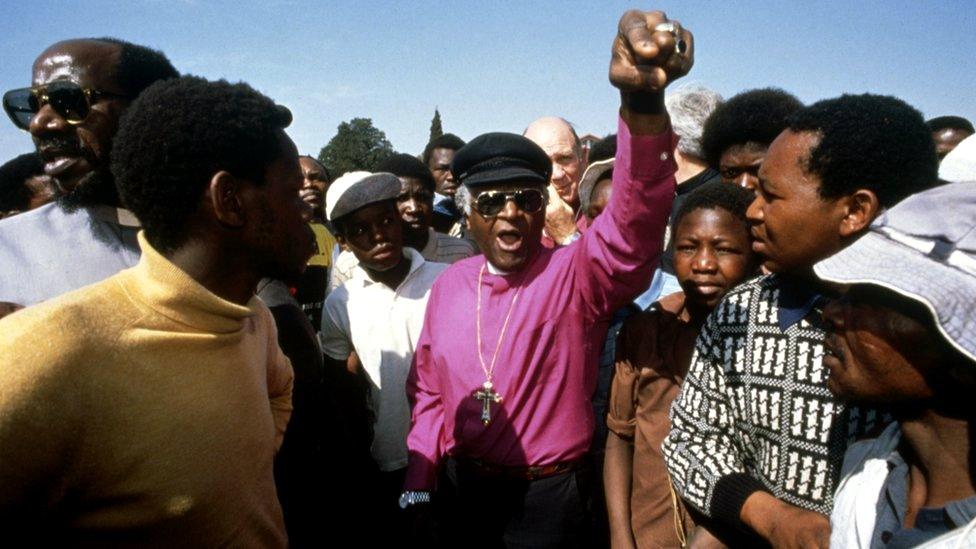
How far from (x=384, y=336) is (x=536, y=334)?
4.42ft

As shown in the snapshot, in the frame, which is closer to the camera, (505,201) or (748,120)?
(505,201)

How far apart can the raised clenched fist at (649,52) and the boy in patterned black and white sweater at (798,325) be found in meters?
0.48

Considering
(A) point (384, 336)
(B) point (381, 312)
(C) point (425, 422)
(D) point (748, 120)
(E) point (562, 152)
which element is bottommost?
(C) point (425, 422)

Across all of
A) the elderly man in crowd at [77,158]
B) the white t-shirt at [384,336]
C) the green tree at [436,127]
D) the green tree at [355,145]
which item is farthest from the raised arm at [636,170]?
the green tree at [355,145]

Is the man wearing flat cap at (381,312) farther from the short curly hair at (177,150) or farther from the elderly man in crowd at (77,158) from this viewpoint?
the short curly hair at (177,150)

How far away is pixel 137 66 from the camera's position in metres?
2.02

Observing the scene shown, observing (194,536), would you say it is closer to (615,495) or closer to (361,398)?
(615,495)

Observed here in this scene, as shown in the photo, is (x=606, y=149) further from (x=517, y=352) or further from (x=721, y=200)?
(x=517, y=352)

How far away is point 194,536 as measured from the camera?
4.64 feet

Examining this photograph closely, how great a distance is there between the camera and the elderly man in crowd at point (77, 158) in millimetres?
1860

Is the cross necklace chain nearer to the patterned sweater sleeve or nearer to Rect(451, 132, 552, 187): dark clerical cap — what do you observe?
Rect(451, 132, 552, 187): dark clerical cap

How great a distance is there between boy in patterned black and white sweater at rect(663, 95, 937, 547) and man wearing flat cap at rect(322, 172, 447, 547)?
1.96 metres

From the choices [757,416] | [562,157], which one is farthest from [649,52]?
[562,157]

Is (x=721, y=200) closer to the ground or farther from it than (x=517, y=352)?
farther from it
